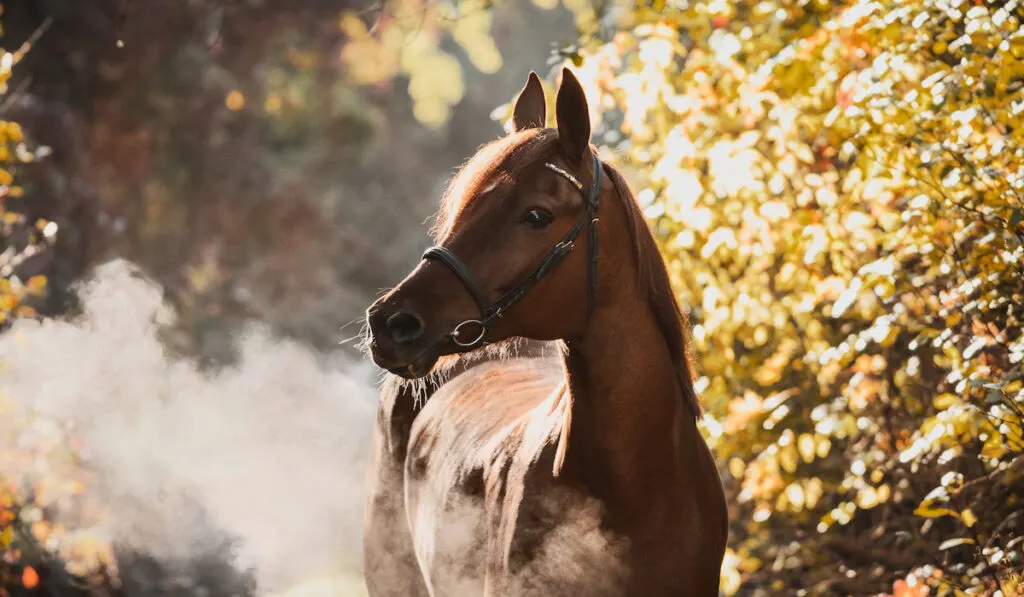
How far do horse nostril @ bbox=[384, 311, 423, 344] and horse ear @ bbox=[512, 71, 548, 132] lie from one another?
872 mm

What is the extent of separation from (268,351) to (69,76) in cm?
353

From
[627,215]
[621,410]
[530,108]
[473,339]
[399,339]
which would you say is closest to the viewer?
[399,339]

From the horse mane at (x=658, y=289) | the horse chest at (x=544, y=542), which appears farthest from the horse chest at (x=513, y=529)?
the horse mane at (x=658, y=289)

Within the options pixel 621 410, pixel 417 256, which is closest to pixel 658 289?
pixel 621 410

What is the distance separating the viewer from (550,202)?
323 cm

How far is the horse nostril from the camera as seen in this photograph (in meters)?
3.04

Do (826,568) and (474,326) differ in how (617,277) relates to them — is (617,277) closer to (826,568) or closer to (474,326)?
(474,326)

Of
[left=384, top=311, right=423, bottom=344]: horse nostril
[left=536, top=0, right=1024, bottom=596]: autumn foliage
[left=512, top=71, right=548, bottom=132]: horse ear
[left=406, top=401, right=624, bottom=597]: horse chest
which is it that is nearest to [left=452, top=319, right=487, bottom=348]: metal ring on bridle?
[left=384, top=311, right=423, bottom=344]: horse nostril

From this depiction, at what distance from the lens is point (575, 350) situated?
3.32 m

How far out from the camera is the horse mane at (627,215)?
3.26 meters

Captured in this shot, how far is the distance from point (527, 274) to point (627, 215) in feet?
1.23

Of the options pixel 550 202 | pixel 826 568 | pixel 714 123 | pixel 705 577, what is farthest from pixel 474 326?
pixel 826 568

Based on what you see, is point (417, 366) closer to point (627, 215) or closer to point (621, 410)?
point (621, 410)

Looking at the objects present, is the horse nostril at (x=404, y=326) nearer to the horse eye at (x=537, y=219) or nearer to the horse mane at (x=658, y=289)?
the horse eye at (x=537, y=219)
